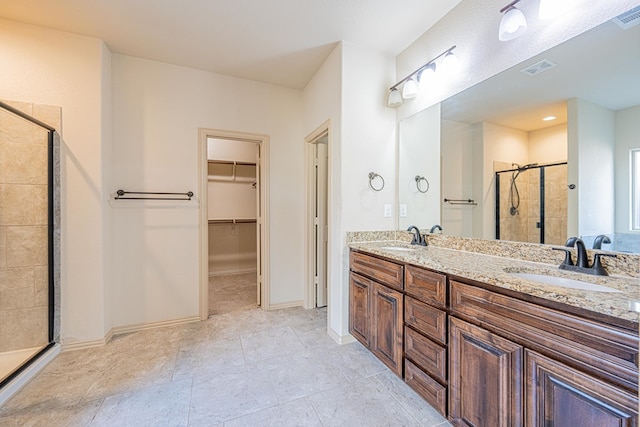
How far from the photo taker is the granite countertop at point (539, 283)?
0.80 meters

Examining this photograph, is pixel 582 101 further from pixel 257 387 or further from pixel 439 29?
pixel 257 387

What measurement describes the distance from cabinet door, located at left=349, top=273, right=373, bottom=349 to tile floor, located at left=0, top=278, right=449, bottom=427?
6.9 inches

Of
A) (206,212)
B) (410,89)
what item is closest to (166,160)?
(206,212)

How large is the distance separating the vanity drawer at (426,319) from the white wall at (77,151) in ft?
8.28

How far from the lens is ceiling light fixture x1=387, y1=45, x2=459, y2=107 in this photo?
1.88 meters

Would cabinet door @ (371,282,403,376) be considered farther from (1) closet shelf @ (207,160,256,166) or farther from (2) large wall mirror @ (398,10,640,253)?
(1) closet shelf @ (207,160,256,166)

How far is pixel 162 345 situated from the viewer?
7.33ft

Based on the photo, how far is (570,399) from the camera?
86 cm

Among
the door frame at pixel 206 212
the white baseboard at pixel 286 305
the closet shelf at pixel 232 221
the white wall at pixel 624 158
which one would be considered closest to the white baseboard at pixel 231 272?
the closet shelf at pixel 232 221

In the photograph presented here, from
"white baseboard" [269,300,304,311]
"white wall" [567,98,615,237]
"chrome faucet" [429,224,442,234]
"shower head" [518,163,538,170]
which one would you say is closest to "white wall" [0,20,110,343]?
"white baseboard" [269,300,304,311]

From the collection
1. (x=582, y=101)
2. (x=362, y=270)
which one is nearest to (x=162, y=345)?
(x=362, y=270)

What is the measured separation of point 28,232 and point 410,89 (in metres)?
3.27

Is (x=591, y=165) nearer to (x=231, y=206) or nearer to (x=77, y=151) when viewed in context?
(x=77, y=151)

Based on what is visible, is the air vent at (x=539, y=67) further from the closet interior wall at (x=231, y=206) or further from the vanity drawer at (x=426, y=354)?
the closet interior wall at (x=231, y=206)
